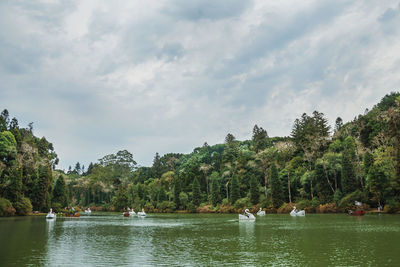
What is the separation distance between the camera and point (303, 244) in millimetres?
18281

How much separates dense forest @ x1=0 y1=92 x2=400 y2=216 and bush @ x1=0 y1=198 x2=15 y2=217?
0.43 feet

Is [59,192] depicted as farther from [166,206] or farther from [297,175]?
[297,175]

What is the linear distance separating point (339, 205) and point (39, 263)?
5049 cm

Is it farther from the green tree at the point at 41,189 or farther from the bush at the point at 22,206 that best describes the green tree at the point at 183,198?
the bush at the point at 22,206

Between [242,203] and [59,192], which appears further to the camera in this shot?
[59,192]

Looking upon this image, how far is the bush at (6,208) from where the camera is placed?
48.4 m

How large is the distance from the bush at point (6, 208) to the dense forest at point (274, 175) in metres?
0.13

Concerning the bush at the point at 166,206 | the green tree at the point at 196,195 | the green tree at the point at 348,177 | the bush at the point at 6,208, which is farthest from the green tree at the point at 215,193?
the bush at the point at 6,208

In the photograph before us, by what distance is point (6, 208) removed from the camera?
4925 centimetres

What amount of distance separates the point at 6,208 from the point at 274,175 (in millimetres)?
45534

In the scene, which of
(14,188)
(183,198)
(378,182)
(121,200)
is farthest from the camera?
(121,200)

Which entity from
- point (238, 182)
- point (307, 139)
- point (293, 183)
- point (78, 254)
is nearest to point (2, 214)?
point (78, 254)

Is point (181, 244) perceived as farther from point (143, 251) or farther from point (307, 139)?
point (307, 139)

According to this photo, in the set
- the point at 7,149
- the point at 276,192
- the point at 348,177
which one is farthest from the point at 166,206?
the point at 348,177
